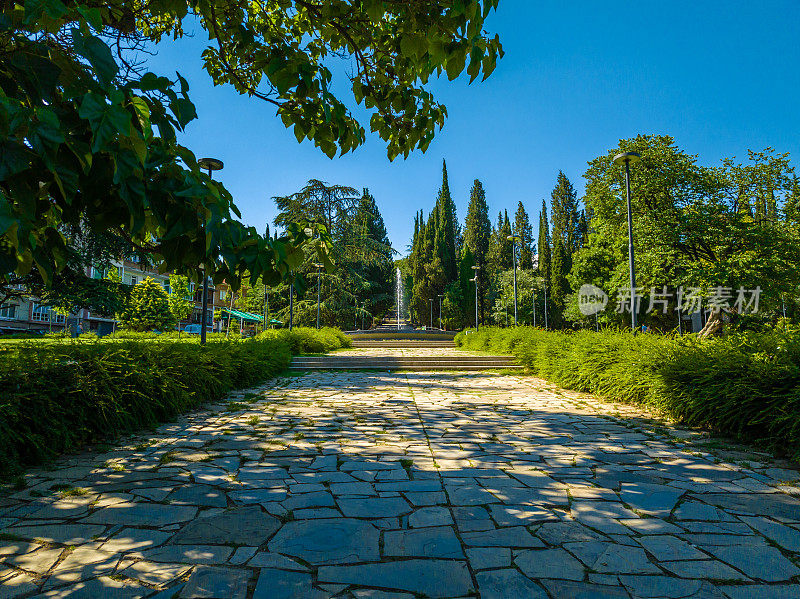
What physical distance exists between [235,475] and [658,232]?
2283cm

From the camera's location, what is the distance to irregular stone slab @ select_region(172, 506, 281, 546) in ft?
8.44

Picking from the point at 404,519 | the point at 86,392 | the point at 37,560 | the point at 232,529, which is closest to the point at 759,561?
the point at 404,519

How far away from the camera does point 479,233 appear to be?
60.9 m

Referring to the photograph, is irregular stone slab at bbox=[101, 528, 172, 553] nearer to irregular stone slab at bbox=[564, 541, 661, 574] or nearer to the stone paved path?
the stone paved path

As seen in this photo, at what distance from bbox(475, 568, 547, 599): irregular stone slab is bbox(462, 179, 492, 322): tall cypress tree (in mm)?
56286

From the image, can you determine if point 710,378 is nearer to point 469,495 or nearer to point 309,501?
point 469,495

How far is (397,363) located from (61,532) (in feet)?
43.2

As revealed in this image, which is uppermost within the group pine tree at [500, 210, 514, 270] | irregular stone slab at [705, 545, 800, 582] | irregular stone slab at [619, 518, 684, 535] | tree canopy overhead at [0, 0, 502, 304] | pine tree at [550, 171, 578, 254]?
pine tree at [550, 171, 578, 254]

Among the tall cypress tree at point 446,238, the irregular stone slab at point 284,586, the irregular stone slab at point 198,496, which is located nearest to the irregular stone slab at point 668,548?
the irregular stone slab at point 284,586

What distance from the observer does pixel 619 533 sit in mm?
2721

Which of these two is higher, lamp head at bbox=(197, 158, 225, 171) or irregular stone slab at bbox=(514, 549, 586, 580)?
lamp head at bbox=(197, 158, 225, 171)

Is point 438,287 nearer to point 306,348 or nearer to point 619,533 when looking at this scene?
point 306,348

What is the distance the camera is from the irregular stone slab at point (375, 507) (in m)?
3.00

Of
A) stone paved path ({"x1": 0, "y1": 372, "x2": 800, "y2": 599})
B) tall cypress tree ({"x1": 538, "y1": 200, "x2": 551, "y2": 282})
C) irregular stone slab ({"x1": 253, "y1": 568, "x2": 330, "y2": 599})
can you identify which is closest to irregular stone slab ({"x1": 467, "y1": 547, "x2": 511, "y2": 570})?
stone paved path ({"x1": 0, "y1": 372, "x2": 800, "y2": 599})
